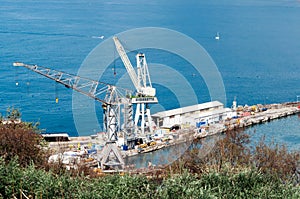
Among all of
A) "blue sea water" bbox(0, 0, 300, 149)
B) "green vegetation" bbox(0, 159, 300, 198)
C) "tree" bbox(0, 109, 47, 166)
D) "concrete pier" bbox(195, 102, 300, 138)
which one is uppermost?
"blue sea water" bbox(0, 0, 300, 149)

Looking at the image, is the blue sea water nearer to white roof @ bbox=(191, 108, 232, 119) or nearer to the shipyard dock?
the shipyard dock

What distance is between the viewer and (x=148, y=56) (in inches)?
805

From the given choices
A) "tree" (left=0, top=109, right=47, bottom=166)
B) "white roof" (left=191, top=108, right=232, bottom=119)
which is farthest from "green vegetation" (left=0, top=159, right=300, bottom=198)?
"white roof" (left=191, top=108, right=232, bottom=119)

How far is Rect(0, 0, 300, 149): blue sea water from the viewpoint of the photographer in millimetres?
15586

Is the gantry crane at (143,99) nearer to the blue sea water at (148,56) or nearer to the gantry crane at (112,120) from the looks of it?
the gantry crane at (112,120)

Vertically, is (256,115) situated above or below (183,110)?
below

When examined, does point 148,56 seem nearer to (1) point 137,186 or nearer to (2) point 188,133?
(2) point 188,133

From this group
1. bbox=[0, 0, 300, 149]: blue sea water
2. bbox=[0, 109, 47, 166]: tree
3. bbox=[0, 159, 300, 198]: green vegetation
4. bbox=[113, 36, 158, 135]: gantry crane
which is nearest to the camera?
bbox=[0, 159, 300, 198]: green vegetation

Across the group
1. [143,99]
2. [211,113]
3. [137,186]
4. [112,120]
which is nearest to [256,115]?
[211,113]

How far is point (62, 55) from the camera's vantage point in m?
20.2

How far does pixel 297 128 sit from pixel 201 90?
3940 millimetres

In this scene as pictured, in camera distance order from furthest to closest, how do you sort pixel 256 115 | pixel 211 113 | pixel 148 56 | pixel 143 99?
pixel 148 56
pixel 256 115
pixel 211 113
pixel 143 99

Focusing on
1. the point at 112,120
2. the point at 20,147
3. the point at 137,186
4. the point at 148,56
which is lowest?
the point at 137,186

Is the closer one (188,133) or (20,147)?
(20,147)
